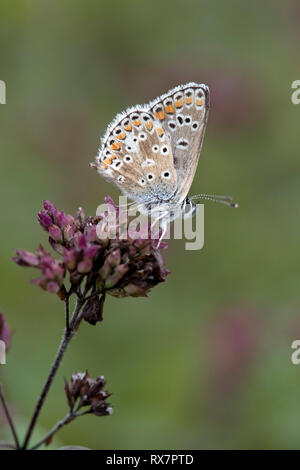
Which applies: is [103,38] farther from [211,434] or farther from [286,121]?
[211,434]

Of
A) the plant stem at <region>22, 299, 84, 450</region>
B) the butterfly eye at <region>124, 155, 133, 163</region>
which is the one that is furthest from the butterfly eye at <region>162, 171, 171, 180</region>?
Result: the plant stem at <region>22, 299, 84, 450</region>

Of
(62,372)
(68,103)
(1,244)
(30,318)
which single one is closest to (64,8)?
(68,103)

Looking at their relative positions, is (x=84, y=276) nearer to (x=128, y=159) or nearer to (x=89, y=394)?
(x=89, y=394)

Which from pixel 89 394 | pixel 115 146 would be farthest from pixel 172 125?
pixel 89 394

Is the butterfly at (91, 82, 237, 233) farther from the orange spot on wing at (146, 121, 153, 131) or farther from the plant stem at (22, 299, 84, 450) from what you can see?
the plant stem at (22, 299, 84, 450)

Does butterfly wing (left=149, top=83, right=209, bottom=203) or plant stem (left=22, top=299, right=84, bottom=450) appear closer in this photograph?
plant stem (left=22, top=299, right=84, bottom=450)

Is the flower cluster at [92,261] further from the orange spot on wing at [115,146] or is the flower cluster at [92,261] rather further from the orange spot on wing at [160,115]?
the orange spot on wing at [160,115]
